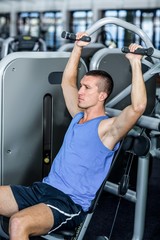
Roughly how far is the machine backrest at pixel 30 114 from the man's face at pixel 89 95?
1.30 ft

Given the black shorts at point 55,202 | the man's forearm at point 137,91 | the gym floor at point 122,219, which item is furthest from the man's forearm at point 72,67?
the gym floor at point 122,219

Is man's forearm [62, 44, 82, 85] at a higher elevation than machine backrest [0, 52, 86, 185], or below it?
higher

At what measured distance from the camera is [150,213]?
11.7ft

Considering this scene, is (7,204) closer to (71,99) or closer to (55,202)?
(55,202)

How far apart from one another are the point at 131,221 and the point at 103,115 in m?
1.17

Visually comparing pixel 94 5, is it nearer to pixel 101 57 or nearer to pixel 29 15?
pixel 29 15

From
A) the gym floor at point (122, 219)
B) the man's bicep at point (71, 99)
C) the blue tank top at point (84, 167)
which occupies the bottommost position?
the gym floor at point (122, 219)

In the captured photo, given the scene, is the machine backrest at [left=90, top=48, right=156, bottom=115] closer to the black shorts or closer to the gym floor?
the gym floor

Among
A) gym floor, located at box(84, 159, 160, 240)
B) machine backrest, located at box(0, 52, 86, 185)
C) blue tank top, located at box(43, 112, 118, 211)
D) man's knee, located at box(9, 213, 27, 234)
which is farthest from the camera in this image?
gym floor, located at box(84, 159, 160, 240)

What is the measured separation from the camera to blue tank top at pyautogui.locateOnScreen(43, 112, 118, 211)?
7.82ft

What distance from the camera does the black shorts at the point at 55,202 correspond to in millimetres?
2279

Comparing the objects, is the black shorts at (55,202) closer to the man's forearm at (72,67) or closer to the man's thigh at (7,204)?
the man's thigh at (7,204)

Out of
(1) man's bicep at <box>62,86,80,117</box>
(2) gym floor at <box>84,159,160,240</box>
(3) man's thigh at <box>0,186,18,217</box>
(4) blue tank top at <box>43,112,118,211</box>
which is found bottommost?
(2) gym floor at <box>84,159,160,240</box>

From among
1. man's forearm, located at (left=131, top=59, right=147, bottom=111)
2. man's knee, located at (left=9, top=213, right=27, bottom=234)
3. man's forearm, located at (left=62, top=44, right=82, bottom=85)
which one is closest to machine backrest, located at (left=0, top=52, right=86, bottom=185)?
man's forearm, located at (left=62, top=44, right=82, bottom=85)
